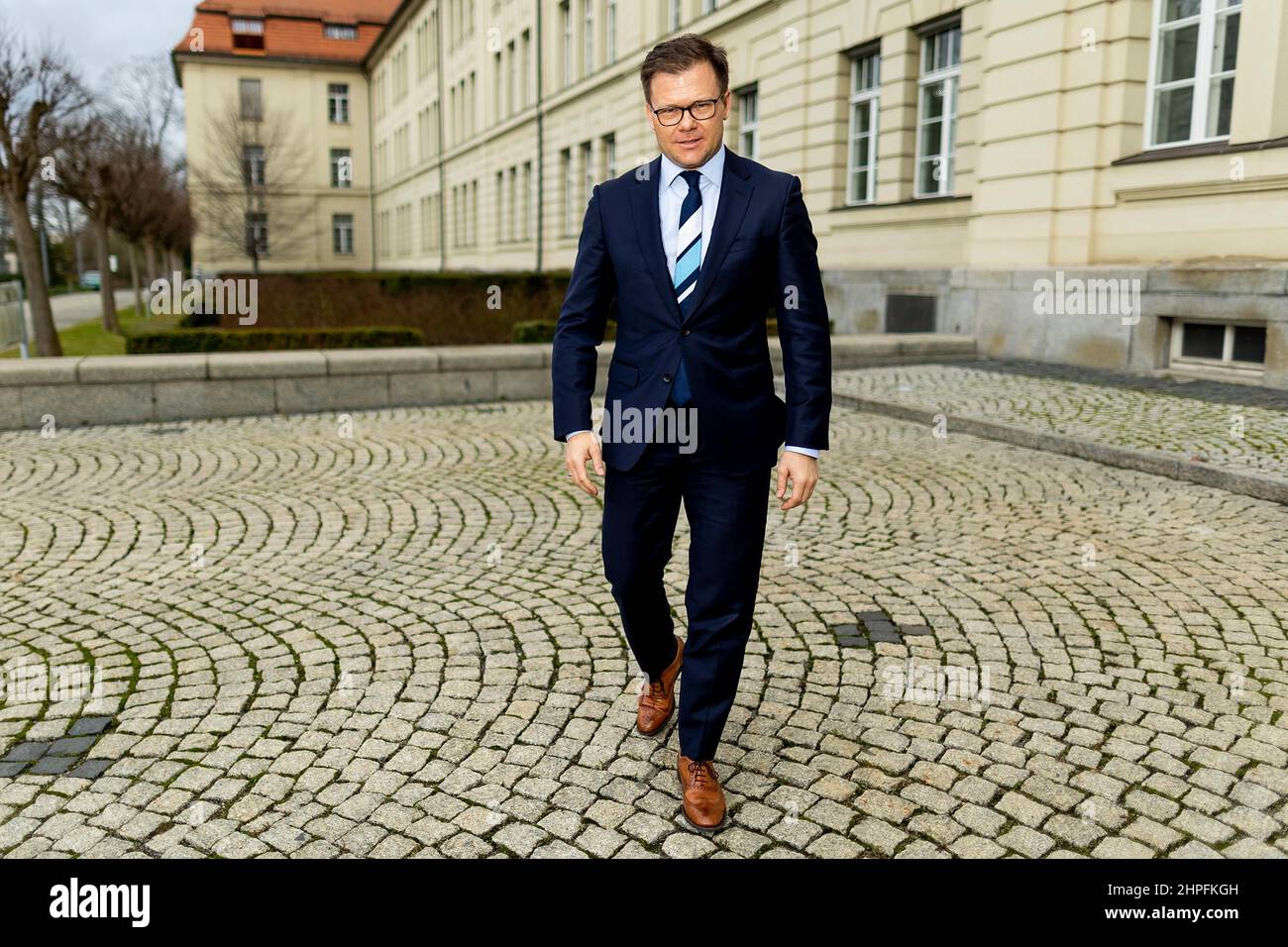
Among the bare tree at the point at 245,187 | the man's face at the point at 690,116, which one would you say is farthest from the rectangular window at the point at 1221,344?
the bare tree at the point at 245,187

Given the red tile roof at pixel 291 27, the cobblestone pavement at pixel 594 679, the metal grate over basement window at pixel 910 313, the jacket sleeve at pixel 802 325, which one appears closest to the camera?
the jacket sleeve at pixel 802 325

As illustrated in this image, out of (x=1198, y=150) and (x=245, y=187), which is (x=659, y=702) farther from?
(x=245, y=187)

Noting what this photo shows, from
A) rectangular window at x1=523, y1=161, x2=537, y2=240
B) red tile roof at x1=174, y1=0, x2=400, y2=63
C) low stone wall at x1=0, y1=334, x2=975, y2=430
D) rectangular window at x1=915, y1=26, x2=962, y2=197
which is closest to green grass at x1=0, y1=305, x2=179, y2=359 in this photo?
low stone wall at x1=0, y1=334, x2=975, y2=430

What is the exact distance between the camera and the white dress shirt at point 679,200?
10.2 feet

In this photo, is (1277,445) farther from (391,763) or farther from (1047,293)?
(391,763)

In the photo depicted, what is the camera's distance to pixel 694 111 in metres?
2.96

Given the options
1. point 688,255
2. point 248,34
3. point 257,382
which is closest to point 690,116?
point 688,255

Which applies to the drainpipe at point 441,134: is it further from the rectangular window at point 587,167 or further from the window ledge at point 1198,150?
the window ledge at point 1198,150

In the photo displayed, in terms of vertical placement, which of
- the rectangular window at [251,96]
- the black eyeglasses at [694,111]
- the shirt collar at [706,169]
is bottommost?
the shirt collar at [706,169]

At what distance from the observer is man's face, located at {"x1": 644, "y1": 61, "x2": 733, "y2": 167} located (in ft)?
9.63

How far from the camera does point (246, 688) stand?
164 inches

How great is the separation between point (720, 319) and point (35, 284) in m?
16.9

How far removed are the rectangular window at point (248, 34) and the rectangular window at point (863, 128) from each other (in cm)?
5446
